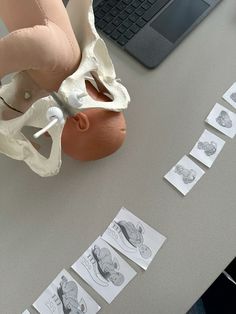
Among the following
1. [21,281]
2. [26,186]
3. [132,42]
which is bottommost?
[21,281]

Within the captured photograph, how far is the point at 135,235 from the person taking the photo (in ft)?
2.58

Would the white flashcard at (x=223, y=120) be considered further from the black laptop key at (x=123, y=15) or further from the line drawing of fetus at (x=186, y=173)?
the black laptop key at (x=123, y=15)

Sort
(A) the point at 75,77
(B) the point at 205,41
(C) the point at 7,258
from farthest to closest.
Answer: (B) the point at 205,41 < (C) the point at 7,258 < (A) the point at 75,77

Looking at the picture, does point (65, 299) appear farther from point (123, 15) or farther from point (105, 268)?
point (123, 15)

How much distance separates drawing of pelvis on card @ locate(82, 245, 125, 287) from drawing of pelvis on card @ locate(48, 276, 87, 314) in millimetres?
38

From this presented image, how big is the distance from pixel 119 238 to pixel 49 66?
311 millimetres

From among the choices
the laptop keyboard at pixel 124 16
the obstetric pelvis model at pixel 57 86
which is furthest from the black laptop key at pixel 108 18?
the obstetric pelvis model at pixel 57 86

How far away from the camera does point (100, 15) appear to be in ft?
3.12

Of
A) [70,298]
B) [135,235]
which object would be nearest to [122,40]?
[135,235]

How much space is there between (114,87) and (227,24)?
30cm

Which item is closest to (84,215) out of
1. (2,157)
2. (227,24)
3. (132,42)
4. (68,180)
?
(68,180)

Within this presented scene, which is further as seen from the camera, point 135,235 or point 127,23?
point 127,23

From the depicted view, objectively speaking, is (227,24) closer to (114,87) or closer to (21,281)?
(114,87)

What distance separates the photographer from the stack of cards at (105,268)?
0.76 meters
